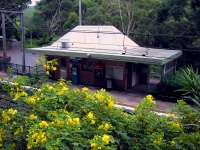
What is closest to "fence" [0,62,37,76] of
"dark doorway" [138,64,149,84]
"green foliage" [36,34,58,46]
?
"dark doorway" [138,64,149,84]

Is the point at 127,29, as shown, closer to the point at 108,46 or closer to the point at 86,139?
the point at 108,46

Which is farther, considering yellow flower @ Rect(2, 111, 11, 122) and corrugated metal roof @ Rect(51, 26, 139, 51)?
corrugated metal roof @ Rect(51, 26, 139, 51)

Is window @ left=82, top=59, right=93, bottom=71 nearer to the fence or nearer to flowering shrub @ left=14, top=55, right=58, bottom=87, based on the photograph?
the fence

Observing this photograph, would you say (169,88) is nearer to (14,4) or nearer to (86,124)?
(86,124)

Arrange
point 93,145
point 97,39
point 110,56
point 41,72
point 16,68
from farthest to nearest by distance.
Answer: point 16,68, point 97,39, point 110,56, point 41,72, point 93,145

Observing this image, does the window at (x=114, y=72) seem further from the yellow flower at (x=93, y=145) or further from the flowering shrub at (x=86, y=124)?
the yellow flower at (x=93, y=145)

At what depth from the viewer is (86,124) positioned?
16.6 ft

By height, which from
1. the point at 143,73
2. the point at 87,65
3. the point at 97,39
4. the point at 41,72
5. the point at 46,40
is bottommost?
the point at 143,73

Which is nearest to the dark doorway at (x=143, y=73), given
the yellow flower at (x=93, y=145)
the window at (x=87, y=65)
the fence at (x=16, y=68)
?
the window at (x=87, y=65)

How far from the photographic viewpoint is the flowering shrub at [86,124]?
447 cm

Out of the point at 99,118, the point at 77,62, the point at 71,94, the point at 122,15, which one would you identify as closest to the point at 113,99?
the point at 99,118

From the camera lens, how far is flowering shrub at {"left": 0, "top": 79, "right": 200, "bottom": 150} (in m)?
4.47

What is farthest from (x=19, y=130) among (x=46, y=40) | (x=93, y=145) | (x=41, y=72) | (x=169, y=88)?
(x=46, y=40)

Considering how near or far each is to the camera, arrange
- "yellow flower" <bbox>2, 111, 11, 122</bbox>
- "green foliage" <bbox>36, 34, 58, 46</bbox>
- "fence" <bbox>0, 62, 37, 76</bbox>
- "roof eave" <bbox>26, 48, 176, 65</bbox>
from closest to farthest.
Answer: "yellow flower" <bbox>2, 111, 11, 122</bbox> → "roof eave" <bbox>26, 48, 176, 65</bbox> → "fence" <bbox>0, 62, 37, 76</bbox> → "green foliage" <bbox>36, 34, 58, 46</bbox>
